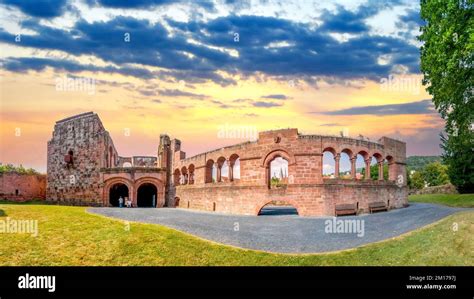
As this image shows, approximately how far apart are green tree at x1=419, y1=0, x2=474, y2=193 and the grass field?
22.8 feet

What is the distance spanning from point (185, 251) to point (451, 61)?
1409 centimetres

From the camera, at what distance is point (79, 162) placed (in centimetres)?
3319

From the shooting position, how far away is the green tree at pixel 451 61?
15000 millimetres

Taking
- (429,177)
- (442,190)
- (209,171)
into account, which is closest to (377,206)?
(209,171)

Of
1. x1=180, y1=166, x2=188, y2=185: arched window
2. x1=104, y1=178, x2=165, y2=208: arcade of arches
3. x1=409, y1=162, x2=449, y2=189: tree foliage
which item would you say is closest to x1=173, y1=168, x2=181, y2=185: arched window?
x1=180, y1=166, x2=188, y2=185: arched window

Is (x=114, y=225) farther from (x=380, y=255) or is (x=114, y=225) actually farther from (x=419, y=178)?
(x=419, y=178)

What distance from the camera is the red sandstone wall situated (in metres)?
32.8

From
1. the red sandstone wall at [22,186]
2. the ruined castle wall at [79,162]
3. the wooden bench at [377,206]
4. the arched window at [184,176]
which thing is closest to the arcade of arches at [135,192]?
the ruined castle wall at [79,162]

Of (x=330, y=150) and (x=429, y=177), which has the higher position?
(x=330, y=150)
